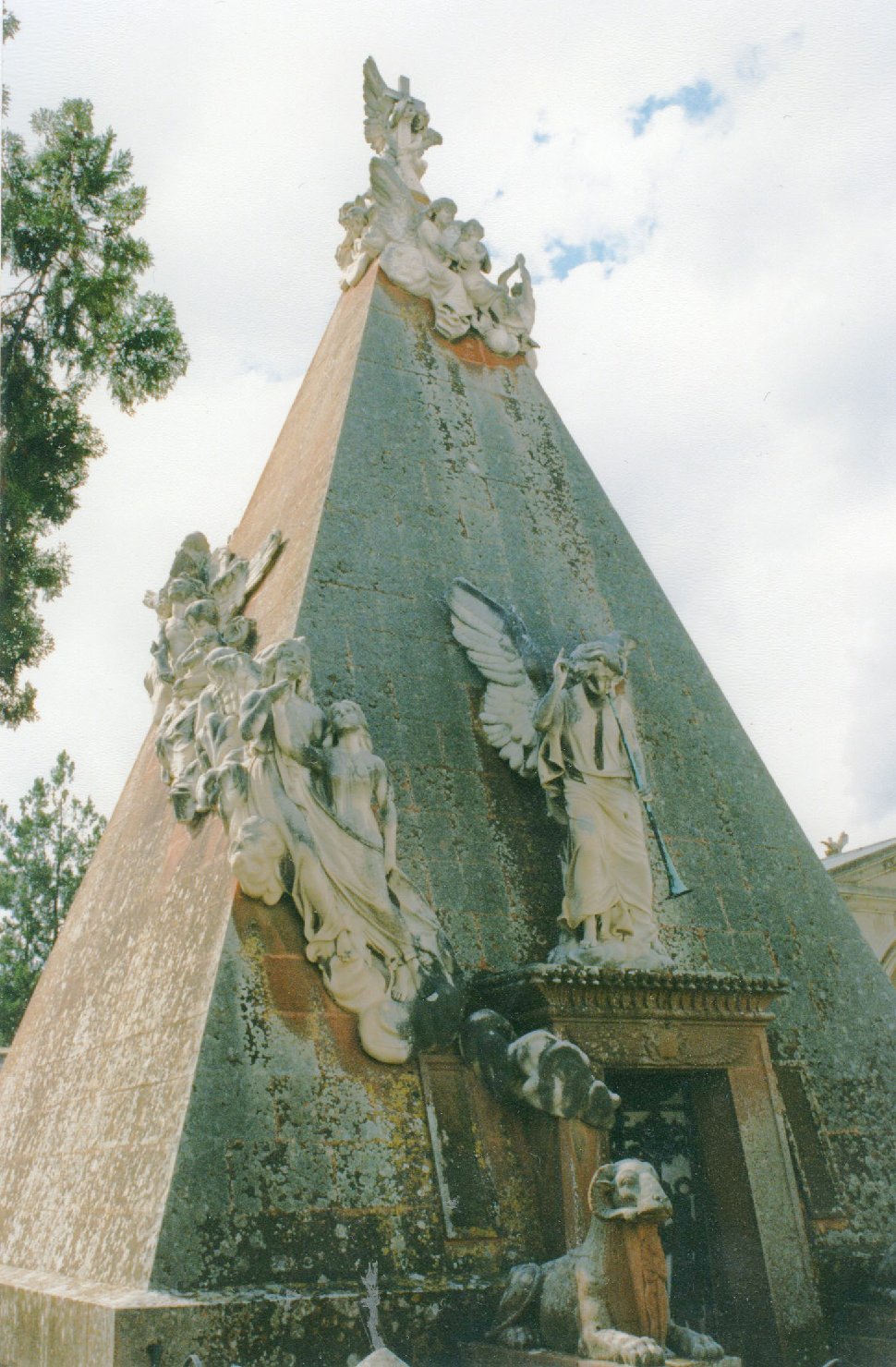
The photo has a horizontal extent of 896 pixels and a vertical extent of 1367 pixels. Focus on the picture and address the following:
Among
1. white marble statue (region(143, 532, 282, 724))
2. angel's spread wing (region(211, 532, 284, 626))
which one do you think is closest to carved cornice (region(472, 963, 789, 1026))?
white marble statue (region(143, 532, 282, 724))

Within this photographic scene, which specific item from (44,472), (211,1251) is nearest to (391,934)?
(211,1251)

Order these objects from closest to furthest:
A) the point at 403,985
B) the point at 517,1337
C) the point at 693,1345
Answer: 1. the point at 693,1345
2. the point at 517,1337
3. the point at 403,985

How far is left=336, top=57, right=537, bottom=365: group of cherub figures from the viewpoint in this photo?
10.9 m

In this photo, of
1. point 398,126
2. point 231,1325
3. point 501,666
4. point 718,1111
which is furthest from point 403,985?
point 398,126

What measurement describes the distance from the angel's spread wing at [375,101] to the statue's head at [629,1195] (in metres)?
10.3

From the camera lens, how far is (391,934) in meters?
6.57

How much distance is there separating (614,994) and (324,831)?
5.99ft

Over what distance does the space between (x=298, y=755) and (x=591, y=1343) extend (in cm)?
321

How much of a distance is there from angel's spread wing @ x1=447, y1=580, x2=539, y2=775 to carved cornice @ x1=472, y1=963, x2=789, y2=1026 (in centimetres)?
156

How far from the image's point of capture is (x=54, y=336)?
398 inches

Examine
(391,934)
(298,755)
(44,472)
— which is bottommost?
(391,934)

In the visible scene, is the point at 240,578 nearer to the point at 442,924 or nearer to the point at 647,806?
the point at 442,924

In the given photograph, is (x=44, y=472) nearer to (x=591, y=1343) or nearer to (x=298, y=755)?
(x=298, y=755)

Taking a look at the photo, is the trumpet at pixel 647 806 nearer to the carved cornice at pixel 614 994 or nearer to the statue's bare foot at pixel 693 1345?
the carved cornice at pixel 614 994
